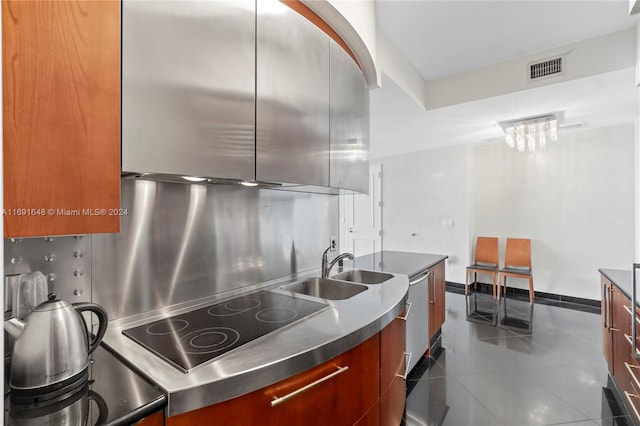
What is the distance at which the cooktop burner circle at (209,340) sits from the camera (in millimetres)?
915

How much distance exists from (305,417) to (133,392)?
50 cm

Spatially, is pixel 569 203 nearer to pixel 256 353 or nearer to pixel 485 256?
pixel 485 256

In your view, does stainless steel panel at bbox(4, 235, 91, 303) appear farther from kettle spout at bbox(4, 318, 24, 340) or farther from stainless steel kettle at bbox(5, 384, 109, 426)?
stainless steel kettle at bbox(5, 384, 109, 426)

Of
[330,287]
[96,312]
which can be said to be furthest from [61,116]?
[330,287]

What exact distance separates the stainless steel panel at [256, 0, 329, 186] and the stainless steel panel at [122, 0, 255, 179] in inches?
2.4

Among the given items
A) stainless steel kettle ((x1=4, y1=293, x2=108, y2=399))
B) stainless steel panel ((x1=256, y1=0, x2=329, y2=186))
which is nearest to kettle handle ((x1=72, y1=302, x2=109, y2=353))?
stainless steel kettle ((x1=4, y1=293, x2=108, y2=399))

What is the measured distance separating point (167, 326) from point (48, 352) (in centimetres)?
42

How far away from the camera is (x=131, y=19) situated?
34.5 inches

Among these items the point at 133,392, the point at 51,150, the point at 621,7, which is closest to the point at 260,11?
the point at 51,150

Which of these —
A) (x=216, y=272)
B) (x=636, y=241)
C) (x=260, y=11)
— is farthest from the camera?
(x=636, y=241)

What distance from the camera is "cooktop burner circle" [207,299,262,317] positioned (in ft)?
4.13

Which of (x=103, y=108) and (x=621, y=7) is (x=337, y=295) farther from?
(x=621, y=7)

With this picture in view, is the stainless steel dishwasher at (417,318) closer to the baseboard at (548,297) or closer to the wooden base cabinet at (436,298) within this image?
the wooden base cabinet at (436,298)

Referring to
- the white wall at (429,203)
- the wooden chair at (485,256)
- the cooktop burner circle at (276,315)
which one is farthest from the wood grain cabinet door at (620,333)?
the white wall at (429,203)
